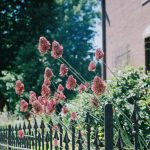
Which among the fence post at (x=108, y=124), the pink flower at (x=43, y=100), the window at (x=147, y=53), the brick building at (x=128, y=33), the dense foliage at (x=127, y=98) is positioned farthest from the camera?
the brick building at (x=128, y=33)

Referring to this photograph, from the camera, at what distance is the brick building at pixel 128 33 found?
12.2 meters

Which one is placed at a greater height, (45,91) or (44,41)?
(44,41)

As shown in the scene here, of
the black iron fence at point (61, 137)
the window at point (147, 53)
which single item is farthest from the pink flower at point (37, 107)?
the window at point (147, 53)

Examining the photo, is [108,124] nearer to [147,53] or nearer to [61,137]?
[61,137]

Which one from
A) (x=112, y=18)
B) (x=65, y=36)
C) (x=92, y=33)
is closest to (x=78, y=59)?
(x=65, y=36)

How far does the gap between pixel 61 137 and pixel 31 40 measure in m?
24.1

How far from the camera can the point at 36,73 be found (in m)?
26.3

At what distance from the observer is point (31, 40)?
2791cm

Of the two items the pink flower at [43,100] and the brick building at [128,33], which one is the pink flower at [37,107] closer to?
the pink flower at [43,100]

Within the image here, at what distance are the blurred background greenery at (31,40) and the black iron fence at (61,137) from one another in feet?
63.6

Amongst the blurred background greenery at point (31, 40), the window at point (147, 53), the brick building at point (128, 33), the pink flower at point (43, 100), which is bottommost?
the pink flower at point (43, 100)

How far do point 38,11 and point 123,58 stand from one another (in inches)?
589

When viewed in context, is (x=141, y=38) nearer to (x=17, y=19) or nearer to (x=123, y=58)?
(x=123, y=58)

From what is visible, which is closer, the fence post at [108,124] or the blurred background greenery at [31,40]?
the fence post at [108,124]
